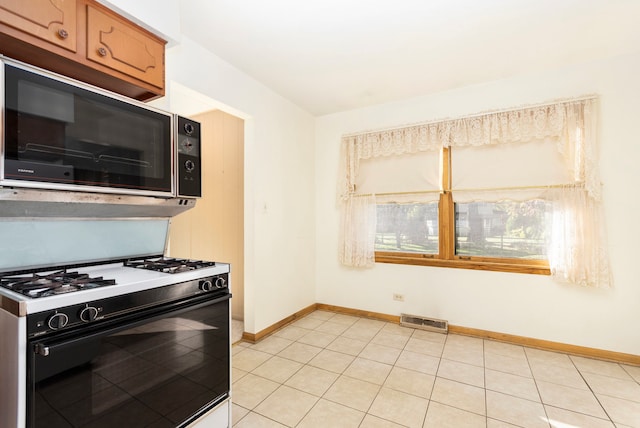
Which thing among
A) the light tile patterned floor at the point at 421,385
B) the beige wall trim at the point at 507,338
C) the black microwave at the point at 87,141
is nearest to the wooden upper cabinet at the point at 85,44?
the black microwave at the point at 87,141

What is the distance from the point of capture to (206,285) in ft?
5.20

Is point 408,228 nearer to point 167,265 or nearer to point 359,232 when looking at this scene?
point 359,232

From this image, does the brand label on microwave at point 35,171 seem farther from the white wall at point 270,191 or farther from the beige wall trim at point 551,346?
the beige wall trim at point 551,346

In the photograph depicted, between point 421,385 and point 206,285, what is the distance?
177cm

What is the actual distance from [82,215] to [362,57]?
7.81 feet

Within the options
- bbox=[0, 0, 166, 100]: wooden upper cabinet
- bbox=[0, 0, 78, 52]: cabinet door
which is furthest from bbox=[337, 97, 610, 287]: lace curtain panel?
bbox=[0, 0, 78, 52]: cabinet door

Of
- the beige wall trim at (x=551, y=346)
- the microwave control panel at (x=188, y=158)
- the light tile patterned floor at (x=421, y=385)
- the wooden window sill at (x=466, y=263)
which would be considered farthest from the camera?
the wooden window sill at (x=466, y=263)

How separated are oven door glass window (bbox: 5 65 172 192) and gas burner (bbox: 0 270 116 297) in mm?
418

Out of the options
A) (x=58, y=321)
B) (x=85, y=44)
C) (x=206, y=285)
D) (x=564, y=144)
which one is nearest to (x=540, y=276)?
(x=564, y=144)

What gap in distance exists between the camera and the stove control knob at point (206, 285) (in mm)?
1567

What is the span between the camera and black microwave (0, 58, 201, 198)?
3.73 ft

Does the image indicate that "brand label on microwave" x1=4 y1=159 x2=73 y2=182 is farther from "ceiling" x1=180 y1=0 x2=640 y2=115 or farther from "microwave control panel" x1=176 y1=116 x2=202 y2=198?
"ceiling" x1=180 y1=0 x2=640 y2=115

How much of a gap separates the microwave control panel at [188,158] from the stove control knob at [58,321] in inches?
33.4

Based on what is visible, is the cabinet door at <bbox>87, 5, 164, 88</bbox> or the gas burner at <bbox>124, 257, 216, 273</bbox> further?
the gas burner at <bbox>124, 257, 216, 273</bbox>
